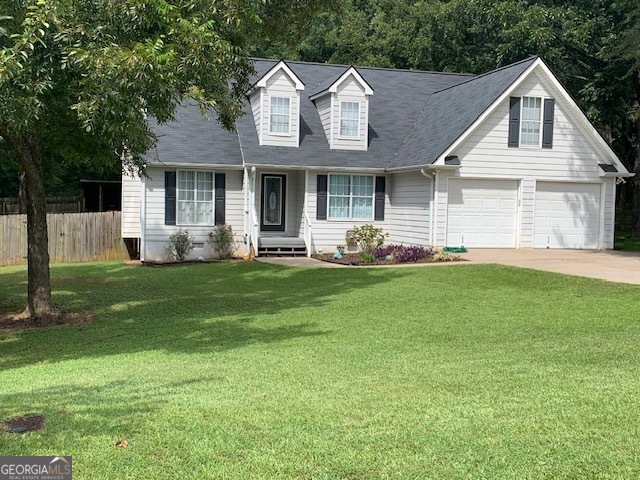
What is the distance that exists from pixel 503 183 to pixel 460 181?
151cm

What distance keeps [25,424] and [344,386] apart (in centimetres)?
283

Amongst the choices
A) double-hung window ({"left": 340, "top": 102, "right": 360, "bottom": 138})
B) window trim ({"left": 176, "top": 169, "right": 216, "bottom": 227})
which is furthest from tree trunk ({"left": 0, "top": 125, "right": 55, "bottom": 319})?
double-hung window ({"left": 340, "top": 102, "right": 360, "bottom": 138})

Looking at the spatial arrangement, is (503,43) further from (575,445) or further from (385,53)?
(575,445)

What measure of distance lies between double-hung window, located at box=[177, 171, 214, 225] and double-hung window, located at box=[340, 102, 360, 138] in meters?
4.79

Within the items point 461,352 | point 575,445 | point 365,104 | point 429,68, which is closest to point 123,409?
point 575,445

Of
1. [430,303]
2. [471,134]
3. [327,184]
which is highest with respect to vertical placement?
[471,134]

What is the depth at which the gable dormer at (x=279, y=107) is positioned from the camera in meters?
22.5

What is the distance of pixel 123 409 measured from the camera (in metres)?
5.70

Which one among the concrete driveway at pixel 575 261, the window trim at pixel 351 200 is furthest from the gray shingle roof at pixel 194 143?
the concrete driveway at pixel 575 261

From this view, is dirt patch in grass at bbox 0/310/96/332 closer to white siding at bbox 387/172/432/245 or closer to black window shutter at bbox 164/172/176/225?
black window shutter at bbox 164/172/176/225

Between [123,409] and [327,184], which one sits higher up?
[327,184]

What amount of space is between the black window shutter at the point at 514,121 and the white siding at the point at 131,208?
→ 12106mm

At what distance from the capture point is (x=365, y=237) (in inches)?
881

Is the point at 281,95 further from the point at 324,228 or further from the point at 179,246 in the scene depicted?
the point at 179,246
